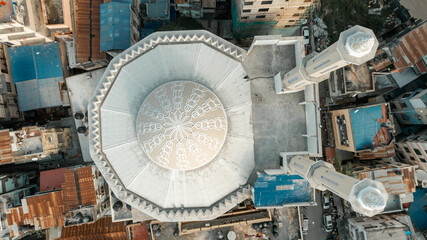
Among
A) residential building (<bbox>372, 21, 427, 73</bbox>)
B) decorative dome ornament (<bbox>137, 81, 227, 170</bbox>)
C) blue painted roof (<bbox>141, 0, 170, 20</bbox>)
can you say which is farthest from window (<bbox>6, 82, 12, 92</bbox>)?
residential building (<bbox>372, 21, 427, 73</bbox>)

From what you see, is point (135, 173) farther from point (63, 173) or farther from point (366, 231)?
point (366, 231)

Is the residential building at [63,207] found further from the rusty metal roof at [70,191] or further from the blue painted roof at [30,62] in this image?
the blue painted roof at [30,62]

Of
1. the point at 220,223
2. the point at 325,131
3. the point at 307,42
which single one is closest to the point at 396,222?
the point at 325,131

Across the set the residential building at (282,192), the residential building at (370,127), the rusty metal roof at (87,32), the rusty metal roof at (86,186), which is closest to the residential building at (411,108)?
the residential building at (370,127)

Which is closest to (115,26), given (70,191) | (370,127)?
(70,191)

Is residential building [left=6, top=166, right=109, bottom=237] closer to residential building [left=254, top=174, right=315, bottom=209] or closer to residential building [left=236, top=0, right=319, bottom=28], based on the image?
residential building [left=254, top=174, right=315, bottom=209]

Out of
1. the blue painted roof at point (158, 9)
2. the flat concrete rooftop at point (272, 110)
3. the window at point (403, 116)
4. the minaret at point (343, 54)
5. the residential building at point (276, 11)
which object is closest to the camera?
the minaret at point (343, 54)
